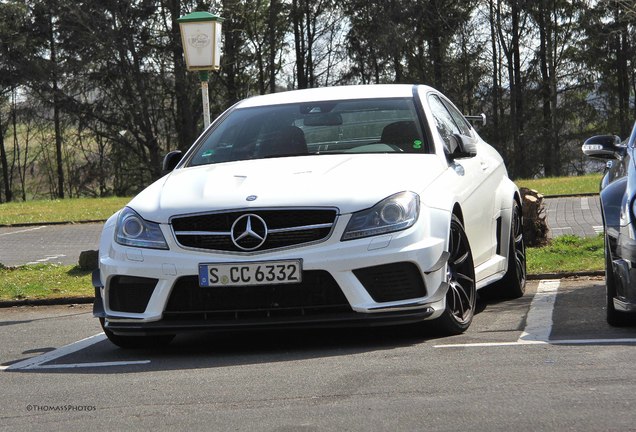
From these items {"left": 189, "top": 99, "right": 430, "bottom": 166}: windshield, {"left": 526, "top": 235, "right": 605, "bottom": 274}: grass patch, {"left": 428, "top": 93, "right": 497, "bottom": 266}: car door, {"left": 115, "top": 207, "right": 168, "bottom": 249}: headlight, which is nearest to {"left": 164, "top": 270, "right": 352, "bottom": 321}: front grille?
{"left": 115, "top": 207, "right": 168, "bottom": 249}: headlight

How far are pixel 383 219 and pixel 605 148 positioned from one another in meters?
2.04

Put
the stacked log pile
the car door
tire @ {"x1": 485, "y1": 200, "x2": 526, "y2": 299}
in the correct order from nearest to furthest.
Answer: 1. the car door
2. tire @ {"x1": 485, "y1": 200, "x2": 526, "y2": 299}
3. the stacked log pile

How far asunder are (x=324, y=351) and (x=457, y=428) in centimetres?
237

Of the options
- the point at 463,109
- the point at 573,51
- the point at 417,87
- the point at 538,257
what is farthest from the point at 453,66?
the point at 417,87

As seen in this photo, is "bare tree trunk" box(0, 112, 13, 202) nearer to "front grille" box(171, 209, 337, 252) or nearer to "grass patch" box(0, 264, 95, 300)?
"grass patch" box(0, 264, 95, 300)

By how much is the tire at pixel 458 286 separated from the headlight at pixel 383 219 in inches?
18.6

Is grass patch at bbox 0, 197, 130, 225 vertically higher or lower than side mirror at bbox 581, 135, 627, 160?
lower

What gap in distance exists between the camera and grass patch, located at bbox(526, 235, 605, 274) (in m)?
10.9

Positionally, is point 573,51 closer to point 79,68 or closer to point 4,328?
point 79,68

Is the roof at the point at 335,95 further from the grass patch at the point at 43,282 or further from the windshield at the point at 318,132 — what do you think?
the grass patch at the point at 43,282

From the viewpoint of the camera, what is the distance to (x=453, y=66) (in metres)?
50.4

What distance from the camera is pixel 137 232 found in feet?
22.6

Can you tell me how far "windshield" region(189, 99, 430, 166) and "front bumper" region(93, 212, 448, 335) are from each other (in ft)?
3.99

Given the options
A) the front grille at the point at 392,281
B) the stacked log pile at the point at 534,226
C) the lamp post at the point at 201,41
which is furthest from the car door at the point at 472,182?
the lamp post at the point at 201,41
